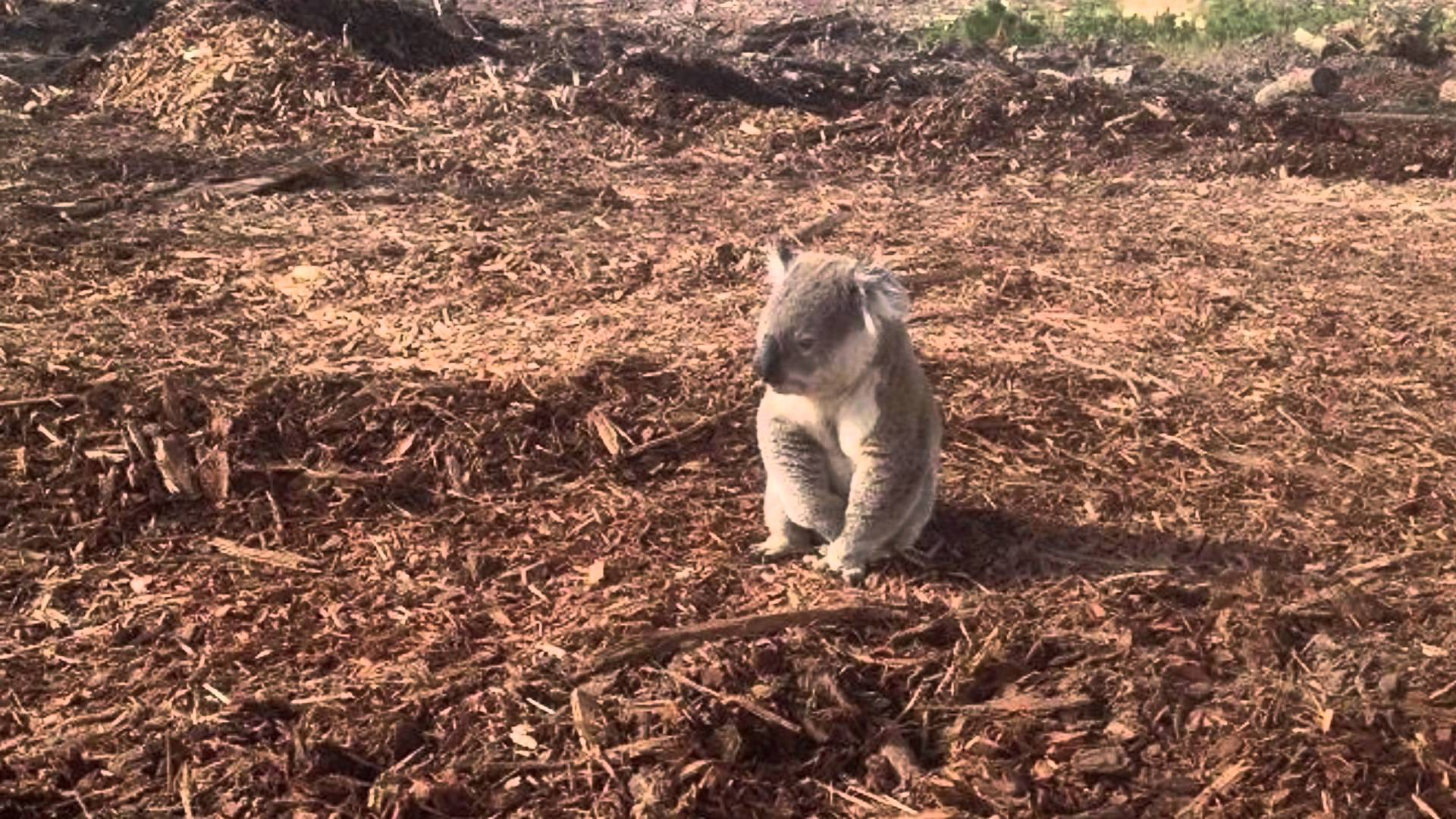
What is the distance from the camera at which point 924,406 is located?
5.04m

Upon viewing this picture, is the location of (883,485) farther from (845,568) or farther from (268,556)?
(268,556)

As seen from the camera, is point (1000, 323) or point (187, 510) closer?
point (187, 510)

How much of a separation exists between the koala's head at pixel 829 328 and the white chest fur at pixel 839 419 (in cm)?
7

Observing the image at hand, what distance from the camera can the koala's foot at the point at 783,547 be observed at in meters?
5.37

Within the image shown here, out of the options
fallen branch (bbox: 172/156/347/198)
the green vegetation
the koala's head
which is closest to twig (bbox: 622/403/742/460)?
the koala's head

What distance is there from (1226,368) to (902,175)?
4.00 metres

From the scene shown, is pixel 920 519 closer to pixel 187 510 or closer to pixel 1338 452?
pixel 1338 452

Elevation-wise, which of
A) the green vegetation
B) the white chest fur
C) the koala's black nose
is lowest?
the green vegetation

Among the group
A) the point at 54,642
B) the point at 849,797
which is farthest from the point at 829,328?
the point at 54,642

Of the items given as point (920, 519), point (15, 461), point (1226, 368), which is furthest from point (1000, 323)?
point (15, 461)

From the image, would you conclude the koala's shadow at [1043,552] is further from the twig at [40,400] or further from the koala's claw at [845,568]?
the twig at [40,400]

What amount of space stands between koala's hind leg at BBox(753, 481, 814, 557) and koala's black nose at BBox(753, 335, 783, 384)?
67 centimetres

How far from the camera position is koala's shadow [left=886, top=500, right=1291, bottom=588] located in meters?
5.29

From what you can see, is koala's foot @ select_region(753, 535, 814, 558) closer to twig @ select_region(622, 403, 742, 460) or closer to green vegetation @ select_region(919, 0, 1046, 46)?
twig @ select_region(622, 403, 742, 460)
